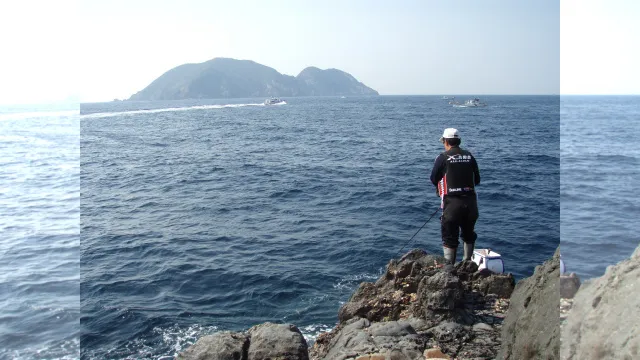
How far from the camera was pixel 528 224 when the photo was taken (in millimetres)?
20250

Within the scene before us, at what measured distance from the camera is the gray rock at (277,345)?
18.1 ft

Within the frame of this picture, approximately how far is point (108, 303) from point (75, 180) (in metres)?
9.01

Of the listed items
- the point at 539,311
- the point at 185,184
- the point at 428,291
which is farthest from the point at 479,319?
the point at 185,184

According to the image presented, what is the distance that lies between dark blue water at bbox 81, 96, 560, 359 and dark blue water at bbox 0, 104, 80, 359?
532 centimetres

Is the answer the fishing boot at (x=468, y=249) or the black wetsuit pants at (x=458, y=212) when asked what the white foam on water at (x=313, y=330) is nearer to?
the fishing boot at (x=468, y=249)

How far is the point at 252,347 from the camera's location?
5660 millimetres

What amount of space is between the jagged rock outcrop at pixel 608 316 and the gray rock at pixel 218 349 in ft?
12.7

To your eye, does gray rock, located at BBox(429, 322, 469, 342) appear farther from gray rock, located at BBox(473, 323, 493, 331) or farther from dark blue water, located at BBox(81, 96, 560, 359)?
dark blue water, located at BBox(81, 96, 560, 359)

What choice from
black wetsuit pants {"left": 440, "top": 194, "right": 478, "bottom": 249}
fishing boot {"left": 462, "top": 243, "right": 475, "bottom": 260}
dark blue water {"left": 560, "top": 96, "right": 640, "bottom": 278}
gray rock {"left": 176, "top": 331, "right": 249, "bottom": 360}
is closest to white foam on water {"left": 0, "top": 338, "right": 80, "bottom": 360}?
gray rock {"left": 176, "top": 331, "right": 249, "bottom": 360}

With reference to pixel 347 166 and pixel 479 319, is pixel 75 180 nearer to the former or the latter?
pixel 479 319

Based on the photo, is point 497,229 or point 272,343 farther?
point 497,229

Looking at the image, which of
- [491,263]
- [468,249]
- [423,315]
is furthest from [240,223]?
[423,315]

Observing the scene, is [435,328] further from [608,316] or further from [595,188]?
[608,316]

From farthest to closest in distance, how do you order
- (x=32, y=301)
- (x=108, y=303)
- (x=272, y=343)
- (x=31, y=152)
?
(x=108, y=303) → (x=31, y=152) → (x=272, y=343) → (x=32, y=301)
